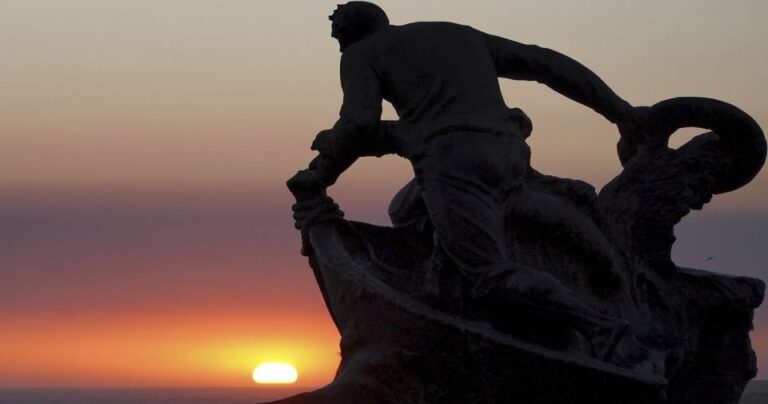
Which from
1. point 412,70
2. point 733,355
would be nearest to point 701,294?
point 733,355

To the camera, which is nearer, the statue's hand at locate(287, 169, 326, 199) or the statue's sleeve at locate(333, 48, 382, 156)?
the statue's sleeve at locate(333, 48, 382, 156)

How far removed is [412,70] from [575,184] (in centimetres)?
146

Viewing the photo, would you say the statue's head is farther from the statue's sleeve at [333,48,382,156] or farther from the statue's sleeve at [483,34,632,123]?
the statue's sleeve at [483,34,632,123]

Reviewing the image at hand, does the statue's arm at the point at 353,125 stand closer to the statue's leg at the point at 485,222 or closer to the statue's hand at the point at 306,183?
the statue's hand at the point at 306,183

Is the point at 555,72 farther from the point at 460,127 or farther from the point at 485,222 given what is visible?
the point at 485,222

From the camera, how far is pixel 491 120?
1343cm

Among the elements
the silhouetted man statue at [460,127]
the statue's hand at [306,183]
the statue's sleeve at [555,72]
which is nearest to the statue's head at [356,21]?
the silhouetted man statue at [460,127]

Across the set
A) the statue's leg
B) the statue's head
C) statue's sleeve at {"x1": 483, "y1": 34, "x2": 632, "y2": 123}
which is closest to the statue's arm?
the statue's head

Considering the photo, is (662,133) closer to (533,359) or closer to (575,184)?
(575,184)

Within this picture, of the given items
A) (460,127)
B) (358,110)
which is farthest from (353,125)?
(460,127)

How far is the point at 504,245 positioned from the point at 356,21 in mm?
1952

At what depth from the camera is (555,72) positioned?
13906 millimetres

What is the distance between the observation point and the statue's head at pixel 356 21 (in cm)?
1391

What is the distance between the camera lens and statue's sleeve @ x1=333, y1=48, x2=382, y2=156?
13.4 meters
